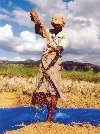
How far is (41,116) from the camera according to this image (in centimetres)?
482

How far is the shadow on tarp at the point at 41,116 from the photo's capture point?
443 cm

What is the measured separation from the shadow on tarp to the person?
0.55m

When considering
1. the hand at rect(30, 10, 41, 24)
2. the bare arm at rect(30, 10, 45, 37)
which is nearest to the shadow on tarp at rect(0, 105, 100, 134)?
the bare arm at rect(30, 10, 45, 37)

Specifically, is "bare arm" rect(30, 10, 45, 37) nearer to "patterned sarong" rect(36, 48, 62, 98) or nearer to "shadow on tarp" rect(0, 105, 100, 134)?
"patterned sarong" rect(36, 48, 62, 98)

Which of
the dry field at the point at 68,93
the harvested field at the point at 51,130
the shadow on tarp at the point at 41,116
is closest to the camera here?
the harvested field at the point at 51,130

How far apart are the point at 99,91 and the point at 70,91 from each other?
83 cm

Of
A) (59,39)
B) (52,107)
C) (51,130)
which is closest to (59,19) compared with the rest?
(59,39)

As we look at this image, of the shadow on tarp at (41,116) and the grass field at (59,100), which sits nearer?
the grass field at (59,100)

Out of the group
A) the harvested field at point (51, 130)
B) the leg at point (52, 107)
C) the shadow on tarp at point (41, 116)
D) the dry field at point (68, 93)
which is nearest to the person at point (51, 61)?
the leg at point (52, 107)

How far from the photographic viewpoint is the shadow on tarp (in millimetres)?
4428

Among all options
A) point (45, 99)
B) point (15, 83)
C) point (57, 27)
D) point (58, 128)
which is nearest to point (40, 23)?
point (57, 27)

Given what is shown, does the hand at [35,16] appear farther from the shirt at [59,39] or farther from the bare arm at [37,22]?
→ the shirt at [59,39]

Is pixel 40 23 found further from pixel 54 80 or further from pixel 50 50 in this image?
pixel 54 80

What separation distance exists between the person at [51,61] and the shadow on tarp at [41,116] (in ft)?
1.82
